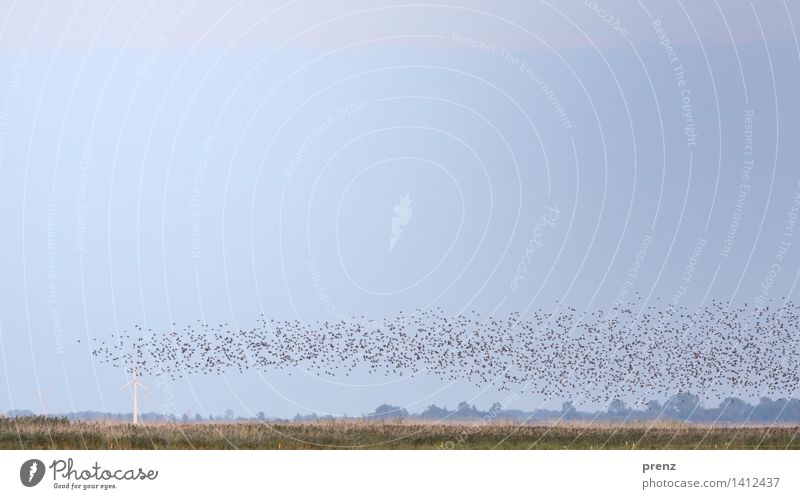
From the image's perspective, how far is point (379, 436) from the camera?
4153cm

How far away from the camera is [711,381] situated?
145 ft

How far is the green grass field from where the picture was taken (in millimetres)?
40250

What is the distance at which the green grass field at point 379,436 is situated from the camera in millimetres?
40250
